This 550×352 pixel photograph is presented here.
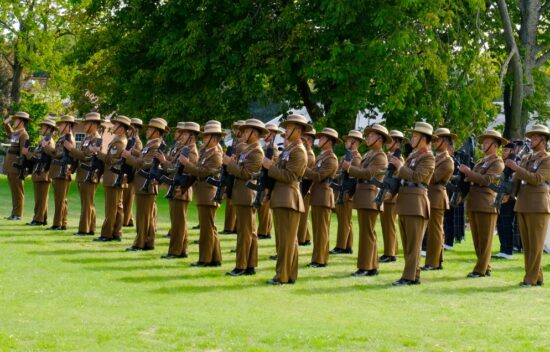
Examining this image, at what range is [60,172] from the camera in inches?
805

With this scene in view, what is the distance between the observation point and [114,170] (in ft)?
60.4

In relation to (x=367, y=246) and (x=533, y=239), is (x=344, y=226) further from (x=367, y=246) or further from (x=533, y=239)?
(x=533, y=239)

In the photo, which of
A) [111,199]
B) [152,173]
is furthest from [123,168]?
[152,173]

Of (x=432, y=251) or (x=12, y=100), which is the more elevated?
(x=12, y=100)

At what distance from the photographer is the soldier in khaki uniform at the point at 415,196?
14.6 meters

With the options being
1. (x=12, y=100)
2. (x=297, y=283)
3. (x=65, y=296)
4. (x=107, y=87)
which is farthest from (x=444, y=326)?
(x=12, y=100)

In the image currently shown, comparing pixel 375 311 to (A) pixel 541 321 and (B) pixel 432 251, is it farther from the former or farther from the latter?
(B) pixel 432 251

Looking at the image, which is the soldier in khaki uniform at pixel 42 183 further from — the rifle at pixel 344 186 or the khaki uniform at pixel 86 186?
the rifle at pixel 344 186

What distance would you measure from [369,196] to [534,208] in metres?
2.47

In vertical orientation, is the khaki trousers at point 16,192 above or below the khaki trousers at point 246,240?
above

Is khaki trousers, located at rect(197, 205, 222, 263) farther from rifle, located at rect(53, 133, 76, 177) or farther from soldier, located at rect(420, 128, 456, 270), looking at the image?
rifle, located at rect(53, 133, 76, 177)

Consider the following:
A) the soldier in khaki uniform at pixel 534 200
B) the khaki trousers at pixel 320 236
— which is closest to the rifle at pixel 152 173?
the khaki trousers at pixel 320 236

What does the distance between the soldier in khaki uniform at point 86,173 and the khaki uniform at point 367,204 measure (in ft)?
18.9

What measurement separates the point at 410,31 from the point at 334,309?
1675cm
